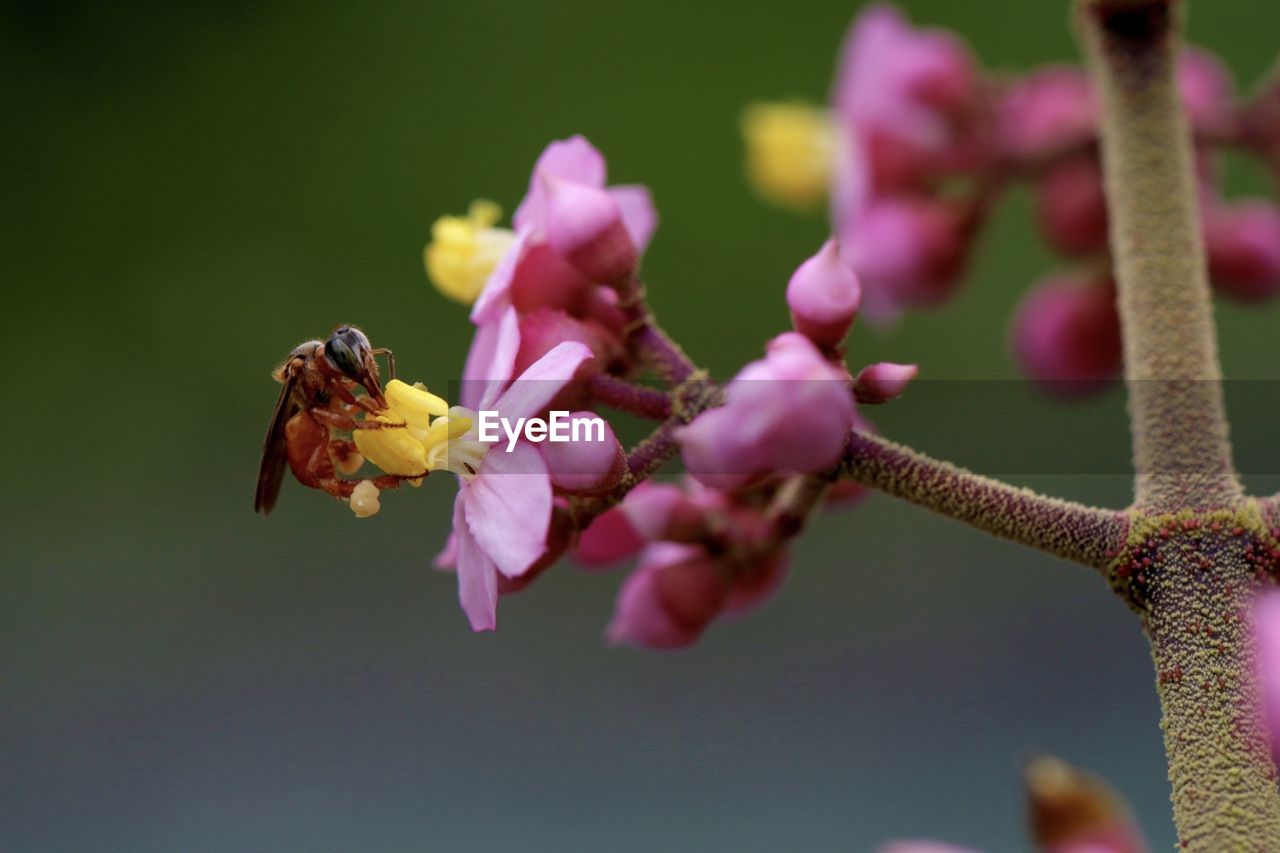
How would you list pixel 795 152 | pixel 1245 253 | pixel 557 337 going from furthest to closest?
pixel 795 152, pixel 1245 253, pixel 557 337

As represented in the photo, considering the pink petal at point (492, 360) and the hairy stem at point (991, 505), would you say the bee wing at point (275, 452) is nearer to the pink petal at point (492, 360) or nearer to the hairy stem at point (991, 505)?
the pink petal at point (492, 360)

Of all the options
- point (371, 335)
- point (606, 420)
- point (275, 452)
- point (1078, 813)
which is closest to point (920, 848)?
point (1078, 813)

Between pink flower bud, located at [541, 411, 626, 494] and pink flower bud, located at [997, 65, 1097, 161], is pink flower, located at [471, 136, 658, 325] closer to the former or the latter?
pink flower bud, located at [541, 411, 626, 494]

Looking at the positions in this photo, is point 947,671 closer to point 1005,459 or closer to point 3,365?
point 1005,459

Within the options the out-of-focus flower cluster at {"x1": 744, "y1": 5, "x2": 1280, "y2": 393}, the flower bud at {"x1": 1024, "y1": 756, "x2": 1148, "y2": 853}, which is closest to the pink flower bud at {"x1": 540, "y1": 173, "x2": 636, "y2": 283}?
the flower bud at {"x1": 1024, "y1": 756, "x2": 1148, "y2": 853}

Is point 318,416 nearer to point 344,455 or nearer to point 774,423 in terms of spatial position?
point 344,455

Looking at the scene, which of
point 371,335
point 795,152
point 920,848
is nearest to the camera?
point 920,848
